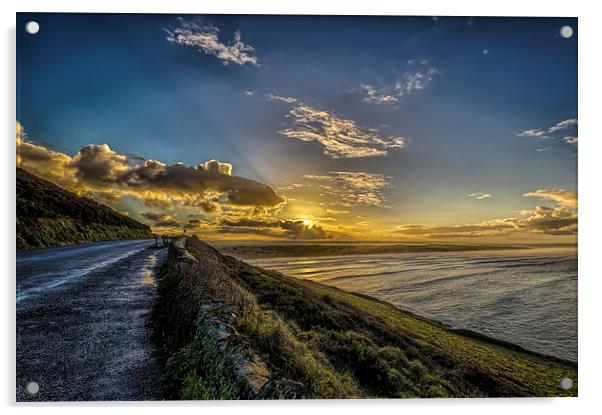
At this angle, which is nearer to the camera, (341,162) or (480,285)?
(480,285)

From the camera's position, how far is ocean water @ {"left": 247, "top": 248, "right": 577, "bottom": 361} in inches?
276

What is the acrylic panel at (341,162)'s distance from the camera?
22.7 ft

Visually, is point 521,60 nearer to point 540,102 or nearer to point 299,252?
point 540,102

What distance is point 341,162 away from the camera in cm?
780

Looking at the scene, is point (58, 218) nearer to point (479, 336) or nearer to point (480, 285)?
point (480, 285)

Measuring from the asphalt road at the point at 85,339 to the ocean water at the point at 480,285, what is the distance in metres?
2.81

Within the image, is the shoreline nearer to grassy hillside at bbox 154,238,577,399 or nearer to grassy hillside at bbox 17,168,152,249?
grassy hillside at bbox 154,238,577,399
